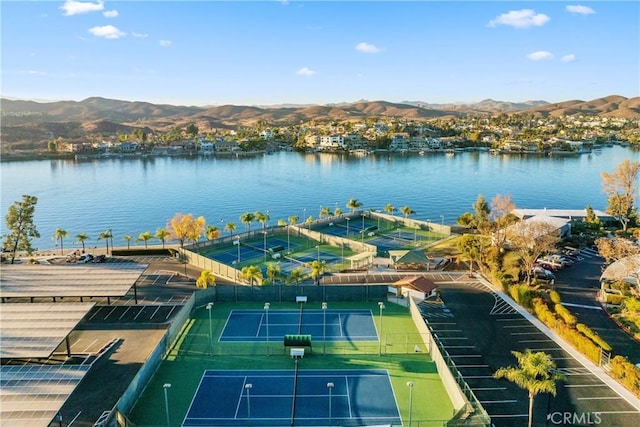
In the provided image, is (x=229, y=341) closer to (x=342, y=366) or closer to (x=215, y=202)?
(x=342, y=366)

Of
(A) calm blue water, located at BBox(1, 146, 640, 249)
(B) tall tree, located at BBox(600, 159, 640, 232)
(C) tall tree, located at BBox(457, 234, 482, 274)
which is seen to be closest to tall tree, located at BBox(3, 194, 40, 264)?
(A) calm blue water, located at BBox(1, 146, 640, 249)

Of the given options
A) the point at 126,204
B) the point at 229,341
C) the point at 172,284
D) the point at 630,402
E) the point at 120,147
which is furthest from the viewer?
the point at 120,147

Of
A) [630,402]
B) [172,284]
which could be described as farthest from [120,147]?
[630,402]

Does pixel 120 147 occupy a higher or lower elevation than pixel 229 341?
higher

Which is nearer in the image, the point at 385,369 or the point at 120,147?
the point at 385,369

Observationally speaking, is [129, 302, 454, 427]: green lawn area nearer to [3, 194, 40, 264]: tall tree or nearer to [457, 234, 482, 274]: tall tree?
[457, 234, 482, 274]: tall tree
